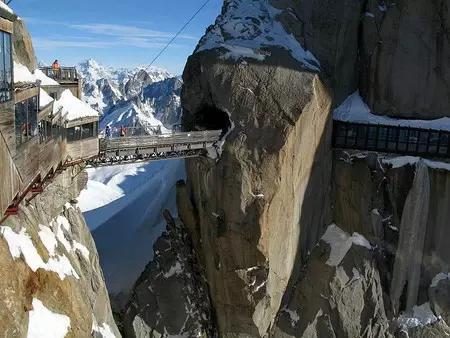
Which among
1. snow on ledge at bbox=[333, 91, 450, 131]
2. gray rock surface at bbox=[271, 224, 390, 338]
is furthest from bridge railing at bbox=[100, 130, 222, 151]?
gray rock surface at bbox=[271, 224, 390, 338]

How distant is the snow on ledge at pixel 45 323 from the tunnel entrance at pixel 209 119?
2231cm

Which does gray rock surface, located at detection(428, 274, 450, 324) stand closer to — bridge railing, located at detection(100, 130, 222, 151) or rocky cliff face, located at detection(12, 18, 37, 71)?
bridge railing, located at detection(100, 130, 222, 151)

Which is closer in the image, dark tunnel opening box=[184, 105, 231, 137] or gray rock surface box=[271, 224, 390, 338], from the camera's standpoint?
gray rock surface box=[271, 224, 390, 338]

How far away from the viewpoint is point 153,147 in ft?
110

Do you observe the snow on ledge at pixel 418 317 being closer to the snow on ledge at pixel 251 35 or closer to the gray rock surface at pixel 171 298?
the gray rock surface at pixel 171 298

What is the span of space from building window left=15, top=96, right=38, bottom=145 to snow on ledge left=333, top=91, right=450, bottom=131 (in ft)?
91.2

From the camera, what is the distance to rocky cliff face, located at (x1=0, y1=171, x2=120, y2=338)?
1697cm

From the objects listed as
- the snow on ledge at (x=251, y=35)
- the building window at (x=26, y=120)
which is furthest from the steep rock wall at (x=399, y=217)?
the building window at (x=26, y=120)

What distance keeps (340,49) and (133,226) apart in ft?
114

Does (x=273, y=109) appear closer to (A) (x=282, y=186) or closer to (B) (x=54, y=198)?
(A) (x=282, y=186)

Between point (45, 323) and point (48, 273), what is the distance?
262 cm

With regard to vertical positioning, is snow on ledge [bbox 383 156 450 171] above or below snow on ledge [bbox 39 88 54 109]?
below

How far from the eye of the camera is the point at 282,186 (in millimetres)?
Answer: 35406

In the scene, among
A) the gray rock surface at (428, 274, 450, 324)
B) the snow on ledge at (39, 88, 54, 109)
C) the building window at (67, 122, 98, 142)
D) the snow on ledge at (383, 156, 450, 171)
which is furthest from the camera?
the gray rock surface at (428, 274, 450, 324)
